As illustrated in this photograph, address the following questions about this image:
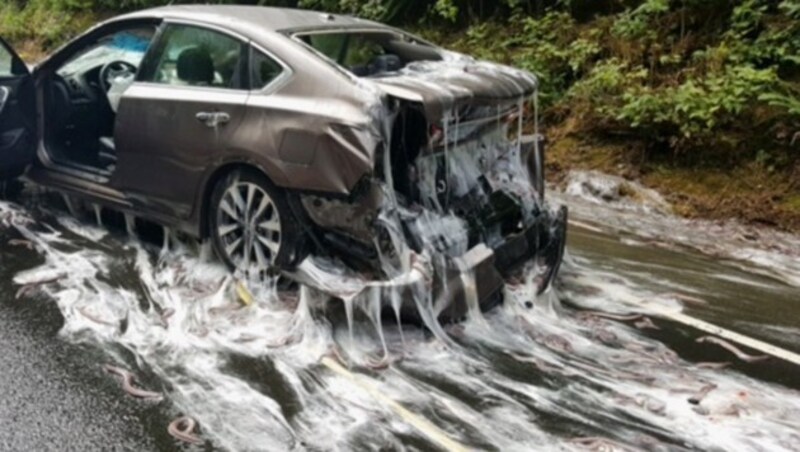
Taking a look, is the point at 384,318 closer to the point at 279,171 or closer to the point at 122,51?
the point at 279,171

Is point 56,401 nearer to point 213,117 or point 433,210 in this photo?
point 213,117

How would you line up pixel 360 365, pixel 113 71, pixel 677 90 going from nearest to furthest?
1. pixel 360 365
2. pixel 113 71
3. pixel 677 90

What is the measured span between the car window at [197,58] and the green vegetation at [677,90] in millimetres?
4542

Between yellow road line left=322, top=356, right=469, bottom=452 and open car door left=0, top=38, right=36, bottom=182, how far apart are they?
328 centimetres

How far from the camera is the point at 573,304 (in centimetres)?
515

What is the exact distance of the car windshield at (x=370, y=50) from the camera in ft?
16.5

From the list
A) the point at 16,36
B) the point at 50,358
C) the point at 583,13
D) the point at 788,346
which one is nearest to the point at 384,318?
the point at 50,358

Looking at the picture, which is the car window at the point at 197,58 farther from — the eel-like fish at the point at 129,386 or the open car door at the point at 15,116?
the eel-like fish at the point at 129,386

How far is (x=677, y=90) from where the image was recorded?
8156mm

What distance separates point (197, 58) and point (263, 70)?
57 cm

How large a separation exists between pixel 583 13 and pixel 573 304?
644cm

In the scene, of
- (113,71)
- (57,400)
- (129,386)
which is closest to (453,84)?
(129,386)

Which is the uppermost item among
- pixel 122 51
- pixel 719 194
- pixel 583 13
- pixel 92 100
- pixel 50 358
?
pixel 583 13

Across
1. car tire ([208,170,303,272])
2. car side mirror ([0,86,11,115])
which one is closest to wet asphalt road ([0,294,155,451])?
car tire ([208,170,303,272])
